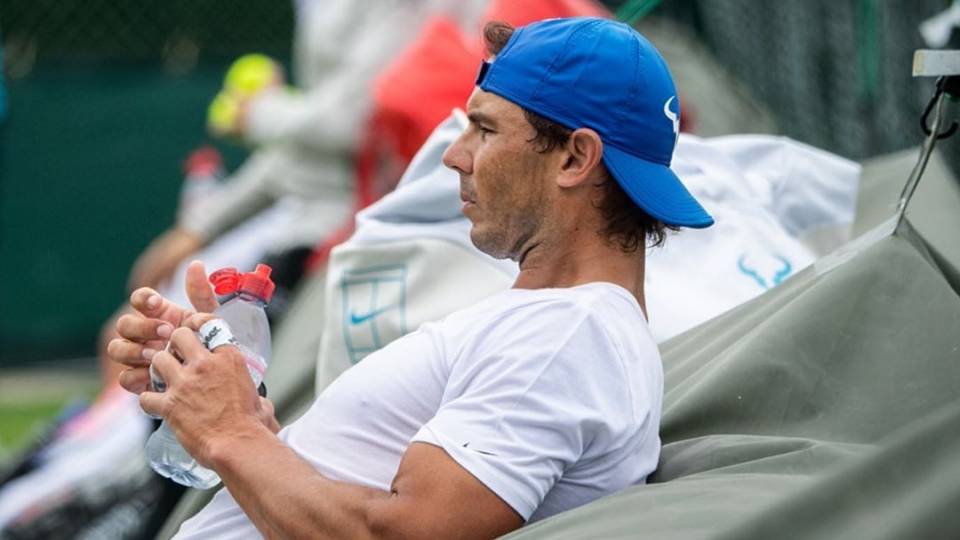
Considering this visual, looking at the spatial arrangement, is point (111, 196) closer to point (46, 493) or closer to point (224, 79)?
point (224, 79)

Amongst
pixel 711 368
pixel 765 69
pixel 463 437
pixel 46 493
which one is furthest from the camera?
pixel 765 69

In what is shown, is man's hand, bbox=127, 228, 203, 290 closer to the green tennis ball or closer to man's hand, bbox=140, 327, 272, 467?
the green tennis ball

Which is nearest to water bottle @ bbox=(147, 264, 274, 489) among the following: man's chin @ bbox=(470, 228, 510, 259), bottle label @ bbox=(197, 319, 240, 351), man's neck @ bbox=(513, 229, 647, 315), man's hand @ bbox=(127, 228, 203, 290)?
bottle label @ bbox=(197, 319, 240, 351)

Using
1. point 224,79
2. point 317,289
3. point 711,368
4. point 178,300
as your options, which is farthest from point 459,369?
point 224,79

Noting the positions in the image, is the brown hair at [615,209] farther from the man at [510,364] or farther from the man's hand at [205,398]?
the man's hand at [205,398]

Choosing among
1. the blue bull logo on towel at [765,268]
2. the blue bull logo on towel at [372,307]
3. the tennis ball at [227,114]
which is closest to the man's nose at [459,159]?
the blue bull logo on towel at [372,307]

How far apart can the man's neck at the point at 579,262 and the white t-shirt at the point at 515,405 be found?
4 centimetres

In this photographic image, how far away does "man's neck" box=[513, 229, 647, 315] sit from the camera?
257 cm

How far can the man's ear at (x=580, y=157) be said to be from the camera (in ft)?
8.30

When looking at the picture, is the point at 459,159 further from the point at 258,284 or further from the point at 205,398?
the point at 205,398

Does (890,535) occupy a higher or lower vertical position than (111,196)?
higher

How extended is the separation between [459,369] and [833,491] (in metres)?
0.91

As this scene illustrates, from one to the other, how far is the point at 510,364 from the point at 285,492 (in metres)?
0.37

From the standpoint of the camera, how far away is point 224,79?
37.4ft
